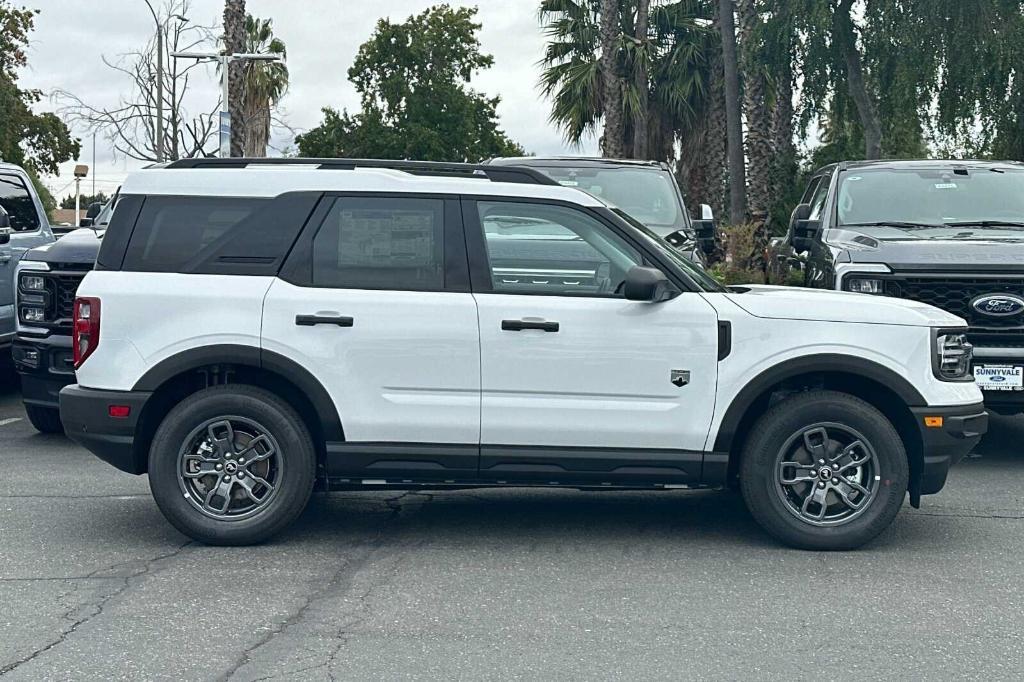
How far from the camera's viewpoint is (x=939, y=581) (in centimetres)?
615

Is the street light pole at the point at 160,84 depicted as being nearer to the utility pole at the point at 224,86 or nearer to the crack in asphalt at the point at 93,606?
the utility pole at the point at 224,86

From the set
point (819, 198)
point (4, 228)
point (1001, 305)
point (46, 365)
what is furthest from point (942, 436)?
point (4, 228)

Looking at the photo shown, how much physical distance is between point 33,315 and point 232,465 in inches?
153

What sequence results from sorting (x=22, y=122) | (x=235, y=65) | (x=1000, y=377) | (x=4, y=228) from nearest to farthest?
(x=1000, y=377)
(x=4, y=228)
(x=235, y=65)
(x=22, y=122)

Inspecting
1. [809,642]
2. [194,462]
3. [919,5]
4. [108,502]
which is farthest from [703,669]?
[919,5]

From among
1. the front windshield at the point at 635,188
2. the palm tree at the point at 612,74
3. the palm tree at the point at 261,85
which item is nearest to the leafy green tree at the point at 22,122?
the palm tree at the point at 261,85

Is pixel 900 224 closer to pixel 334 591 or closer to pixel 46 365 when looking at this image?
pixel 334 591

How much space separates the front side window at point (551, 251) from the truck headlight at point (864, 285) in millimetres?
3088

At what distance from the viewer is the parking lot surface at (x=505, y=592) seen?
16.2ft

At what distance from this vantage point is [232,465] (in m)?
6.61

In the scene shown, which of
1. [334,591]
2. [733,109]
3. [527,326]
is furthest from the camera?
[733,109]

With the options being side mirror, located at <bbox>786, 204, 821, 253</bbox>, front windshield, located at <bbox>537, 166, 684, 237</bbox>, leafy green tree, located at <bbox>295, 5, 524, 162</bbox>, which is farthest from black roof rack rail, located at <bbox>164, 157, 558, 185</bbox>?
leafy green tree, located at <bbox>295, 5, 524, 162</bbox>

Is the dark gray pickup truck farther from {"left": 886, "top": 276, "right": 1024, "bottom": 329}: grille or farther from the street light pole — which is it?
the street light pole

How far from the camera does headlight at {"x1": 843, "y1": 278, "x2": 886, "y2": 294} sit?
919 centimetres
